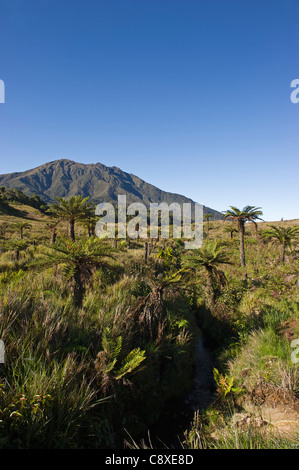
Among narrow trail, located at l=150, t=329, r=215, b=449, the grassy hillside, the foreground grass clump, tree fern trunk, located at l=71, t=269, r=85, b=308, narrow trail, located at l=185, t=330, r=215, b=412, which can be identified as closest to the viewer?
the foreground grass clump

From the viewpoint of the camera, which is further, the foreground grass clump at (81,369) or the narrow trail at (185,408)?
the narrow trail at (185,408)

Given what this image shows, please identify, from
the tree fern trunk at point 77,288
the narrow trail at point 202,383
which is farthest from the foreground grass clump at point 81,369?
the narrow trail at point 202,383

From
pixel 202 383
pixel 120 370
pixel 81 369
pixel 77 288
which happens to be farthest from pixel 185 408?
pixel 77 288

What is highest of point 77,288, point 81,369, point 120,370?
point 77,288

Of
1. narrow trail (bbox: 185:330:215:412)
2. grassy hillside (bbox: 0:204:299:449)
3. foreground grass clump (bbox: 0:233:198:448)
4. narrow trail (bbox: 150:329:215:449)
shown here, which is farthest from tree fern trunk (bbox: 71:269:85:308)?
narrow trail (bbox: 185:330:215:412)

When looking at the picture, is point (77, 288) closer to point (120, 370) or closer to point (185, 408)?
point (120, 370)

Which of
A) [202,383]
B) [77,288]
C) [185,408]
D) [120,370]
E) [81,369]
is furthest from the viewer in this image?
[202,383]

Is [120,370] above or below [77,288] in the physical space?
below

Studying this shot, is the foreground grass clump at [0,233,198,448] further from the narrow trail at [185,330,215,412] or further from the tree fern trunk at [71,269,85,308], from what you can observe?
the narrow trail at [185,330,215,412]

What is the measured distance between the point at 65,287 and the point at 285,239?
60.9 ft

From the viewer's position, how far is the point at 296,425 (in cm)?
312

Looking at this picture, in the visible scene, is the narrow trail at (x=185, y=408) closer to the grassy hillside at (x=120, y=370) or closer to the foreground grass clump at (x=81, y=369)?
the grassy hillside at (x=120, y=370)

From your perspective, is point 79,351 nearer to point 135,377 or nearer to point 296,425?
point 135,377

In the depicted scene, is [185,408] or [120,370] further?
[185,408]
